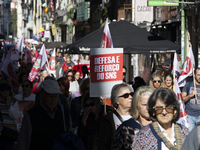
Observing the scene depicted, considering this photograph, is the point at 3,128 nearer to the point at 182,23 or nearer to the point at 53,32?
the point at 182,23

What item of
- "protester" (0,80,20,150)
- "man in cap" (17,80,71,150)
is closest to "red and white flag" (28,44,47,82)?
"protester" (0,80,20,150)

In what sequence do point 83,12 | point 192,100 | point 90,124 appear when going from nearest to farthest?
point 90,124
point 192,100
point 83,12

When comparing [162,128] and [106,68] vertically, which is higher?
[106,68]

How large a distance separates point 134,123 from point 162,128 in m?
0.57

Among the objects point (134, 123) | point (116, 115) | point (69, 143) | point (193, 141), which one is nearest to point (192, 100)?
point (116, 115)

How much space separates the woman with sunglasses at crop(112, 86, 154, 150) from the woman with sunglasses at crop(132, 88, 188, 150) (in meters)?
0.40

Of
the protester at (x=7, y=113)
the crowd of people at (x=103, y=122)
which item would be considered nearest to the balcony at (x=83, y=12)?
the protester at (x=7, y=113)

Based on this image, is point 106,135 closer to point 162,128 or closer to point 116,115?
point 116,115

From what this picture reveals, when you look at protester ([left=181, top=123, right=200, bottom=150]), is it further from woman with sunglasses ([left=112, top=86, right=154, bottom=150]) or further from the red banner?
the red banner

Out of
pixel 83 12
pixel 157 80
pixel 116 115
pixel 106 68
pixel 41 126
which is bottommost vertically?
pixel 41 126

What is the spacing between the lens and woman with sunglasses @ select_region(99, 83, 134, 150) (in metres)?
5.21

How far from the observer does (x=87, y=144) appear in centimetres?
603

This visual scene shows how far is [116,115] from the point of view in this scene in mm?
5363

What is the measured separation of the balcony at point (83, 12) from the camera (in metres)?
34.9
